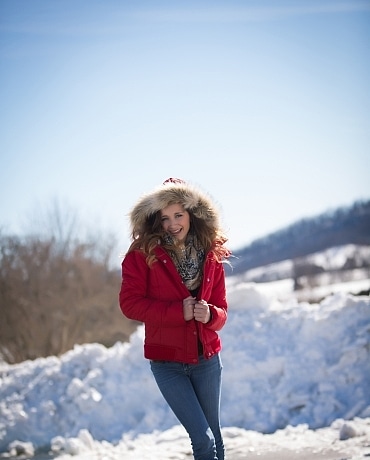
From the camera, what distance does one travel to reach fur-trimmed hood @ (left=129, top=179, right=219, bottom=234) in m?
3.32

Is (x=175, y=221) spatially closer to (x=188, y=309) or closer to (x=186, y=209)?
(x=186, y=209)

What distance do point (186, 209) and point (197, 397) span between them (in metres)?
1.19

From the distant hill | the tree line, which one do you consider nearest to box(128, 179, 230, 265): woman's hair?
the tree line

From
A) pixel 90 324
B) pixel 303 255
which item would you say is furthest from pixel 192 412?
pixel 303 255

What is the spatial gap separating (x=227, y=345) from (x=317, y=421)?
191 centimetres

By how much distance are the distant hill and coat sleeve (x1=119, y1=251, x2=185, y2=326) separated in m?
105

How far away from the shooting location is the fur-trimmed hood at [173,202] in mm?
3322

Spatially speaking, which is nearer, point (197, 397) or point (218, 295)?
point (197, 397)

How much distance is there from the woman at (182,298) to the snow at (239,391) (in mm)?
2828

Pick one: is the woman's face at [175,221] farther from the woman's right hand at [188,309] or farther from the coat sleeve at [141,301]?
the woman's right hand at [188,309]

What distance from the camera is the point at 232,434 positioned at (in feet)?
20.5

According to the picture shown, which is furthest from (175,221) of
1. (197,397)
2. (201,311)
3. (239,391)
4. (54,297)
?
(54,297)

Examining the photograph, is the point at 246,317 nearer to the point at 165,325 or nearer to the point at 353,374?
the point at 353,374

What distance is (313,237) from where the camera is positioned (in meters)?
116
